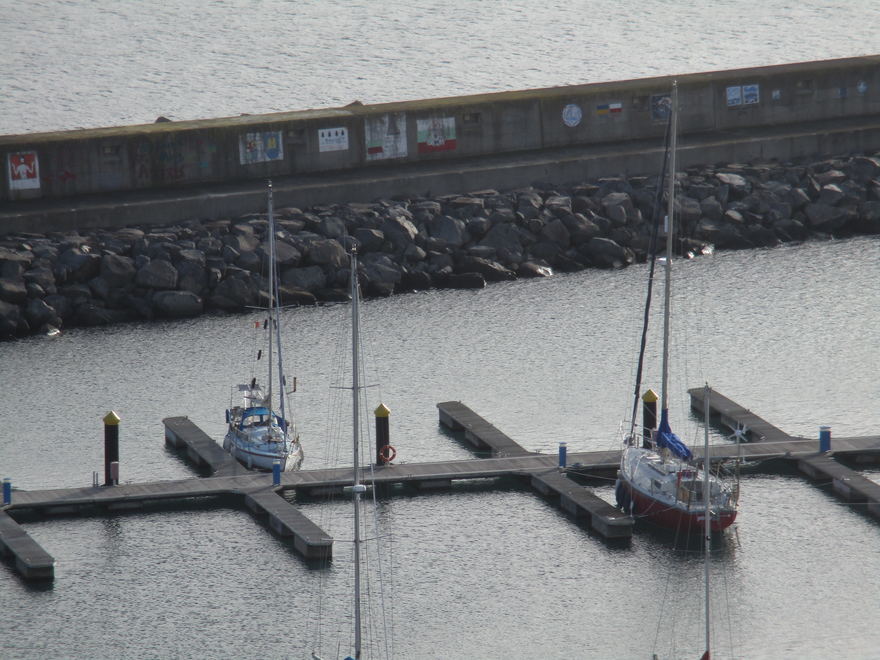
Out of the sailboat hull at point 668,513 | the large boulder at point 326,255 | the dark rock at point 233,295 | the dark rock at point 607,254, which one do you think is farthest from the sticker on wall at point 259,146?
the sailboat hull at point 668,513

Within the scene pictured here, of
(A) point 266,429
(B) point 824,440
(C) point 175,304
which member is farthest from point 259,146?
(B) point 824,440

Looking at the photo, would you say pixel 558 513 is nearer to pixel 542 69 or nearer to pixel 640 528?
pixel 640 528

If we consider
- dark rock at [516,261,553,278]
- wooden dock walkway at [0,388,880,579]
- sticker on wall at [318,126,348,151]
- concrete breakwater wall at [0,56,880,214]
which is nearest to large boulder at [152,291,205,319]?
concrete breakwater wall at [0,56,880,214]

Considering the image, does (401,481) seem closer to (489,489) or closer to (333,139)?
(489,489)

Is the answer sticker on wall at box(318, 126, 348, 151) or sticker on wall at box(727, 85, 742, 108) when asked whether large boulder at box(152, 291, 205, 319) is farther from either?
sticker on wall at box(727, 85, 742, 108)

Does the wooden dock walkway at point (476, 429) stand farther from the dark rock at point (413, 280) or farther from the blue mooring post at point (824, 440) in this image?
the dark rock at point (413, 280)
